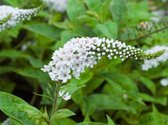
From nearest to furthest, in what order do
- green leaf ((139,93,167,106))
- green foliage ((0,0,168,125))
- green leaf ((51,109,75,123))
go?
green leaf ((51,109,75,123)), green foliage ((0,0,168,125)), green leaf ((139,93,167,106))

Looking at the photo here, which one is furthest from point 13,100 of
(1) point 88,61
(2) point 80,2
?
(2) point 80,2

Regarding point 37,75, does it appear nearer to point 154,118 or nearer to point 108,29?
point 108,29

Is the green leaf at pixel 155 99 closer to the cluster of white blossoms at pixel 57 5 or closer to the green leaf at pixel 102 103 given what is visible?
the green leaf at pixel 102 103

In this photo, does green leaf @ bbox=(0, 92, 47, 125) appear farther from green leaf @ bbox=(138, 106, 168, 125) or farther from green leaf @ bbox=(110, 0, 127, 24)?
green leaf @ bbox=(110, 0, 127, 24)

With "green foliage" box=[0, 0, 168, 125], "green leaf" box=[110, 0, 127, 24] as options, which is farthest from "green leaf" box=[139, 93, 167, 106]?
"green leaf" box=[110, 0, 127, 24]

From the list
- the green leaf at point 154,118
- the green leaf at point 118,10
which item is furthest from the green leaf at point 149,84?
the green leaf at point 118,10

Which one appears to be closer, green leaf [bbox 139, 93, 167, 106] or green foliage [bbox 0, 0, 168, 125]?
green foliage [bbox 0, 0, 168, 125]

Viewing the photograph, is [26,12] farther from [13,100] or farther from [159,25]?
[159,25]
